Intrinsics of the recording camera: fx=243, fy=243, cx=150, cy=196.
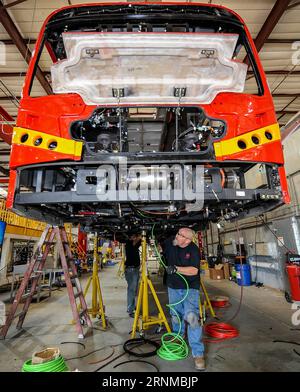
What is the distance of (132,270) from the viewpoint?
193 inches

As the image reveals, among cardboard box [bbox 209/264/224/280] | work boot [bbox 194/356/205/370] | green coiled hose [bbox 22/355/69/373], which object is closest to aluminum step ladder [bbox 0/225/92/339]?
green coiled hose [bbox 22/355/69/373]

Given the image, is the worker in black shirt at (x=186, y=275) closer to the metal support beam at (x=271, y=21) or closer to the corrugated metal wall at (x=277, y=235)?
the corrugated metal wall at (x=277, y=235)

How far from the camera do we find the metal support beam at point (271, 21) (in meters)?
4.63

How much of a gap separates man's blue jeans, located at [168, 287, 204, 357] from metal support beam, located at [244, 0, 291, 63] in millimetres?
5438

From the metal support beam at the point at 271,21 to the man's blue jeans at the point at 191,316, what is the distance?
5.44 metres

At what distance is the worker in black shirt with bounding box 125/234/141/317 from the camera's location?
15.9 ft

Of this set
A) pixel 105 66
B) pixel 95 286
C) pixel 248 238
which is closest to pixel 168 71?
pixel 105 66

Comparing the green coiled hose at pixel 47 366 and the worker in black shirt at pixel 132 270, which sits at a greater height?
the worker in black shirt at pixel 132 270

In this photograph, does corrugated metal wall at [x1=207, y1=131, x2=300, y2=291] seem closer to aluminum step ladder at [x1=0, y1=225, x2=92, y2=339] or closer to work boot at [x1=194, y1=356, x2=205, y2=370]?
work boot at [x1=194, y1=356, x2=205, y2=370]

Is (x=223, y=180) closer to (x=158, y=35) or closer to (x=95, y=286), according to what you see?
(x=158, y=35)

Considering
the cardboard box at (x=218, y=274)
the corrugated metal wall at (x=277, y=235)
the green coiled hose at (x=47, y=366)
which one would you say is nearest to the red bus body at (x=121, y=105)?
the green coiled hose at (x=47, y=366)

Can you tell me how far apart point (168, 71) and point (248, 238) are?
8.32 m

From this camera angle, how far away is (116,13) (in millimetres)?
2033
